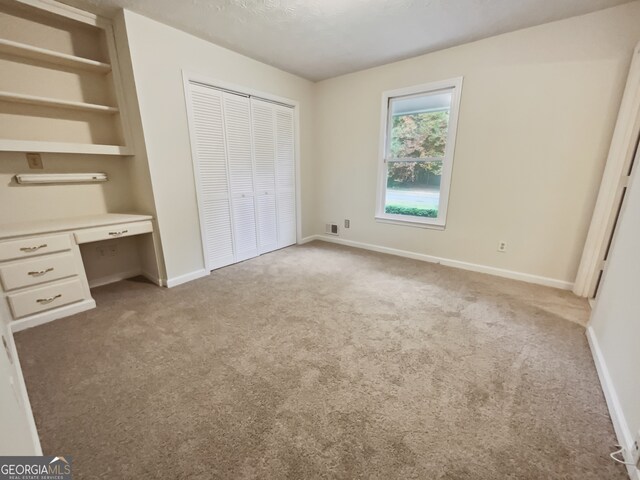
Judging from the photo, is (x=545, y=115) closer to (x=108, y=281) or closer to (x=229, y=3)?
(x=229, y=3)

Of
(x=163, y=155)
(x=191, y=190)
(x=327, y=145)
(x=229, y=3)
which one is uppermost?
(x=229, y=3)

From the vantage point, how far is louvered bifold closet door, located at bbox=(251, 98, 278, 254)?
3.51 m

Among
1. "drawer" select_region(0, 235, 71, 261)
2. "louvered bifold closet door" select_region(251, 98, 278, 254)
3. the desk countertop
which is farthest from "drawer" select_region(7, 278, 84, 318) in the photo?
"louvered bifold closet door" select_region(251, 98, 278, 254)

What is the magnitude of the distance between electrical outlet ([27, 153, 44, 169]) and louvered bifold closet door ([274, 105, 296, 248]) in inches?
97.5

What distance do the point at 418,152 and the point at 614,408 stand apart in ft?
9.78

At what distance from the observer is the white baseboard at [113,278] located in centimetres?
286

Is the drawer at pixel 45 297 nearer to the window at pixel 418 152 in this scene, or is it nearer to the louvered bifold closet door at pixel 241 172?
the louvered bifold closet door at pixel 241 172

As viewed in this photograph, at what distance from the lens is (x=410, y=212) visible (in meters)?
3.79

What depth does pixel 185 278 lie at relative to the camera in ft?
9.86

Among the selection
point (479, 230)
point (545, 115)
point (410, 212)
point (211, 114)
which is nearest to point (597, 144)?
point (545, 115)

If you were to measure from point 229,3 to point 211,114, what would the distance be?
1106mm

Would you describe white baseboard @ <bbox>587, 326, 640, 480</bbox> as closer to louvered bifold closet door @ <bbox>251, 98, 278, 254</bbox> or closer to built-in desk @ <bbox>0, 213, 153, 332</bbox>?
louvered bifold closet door @ <bbox>251, 98, 278, 254</bbox>

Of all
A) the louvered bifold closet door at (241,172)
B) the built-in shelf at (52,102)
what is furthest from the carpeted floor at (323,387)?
the built-in shelf at (52,102)

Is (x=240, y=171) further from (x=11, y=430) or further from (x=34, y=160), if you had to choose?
(x=11, y=430)
